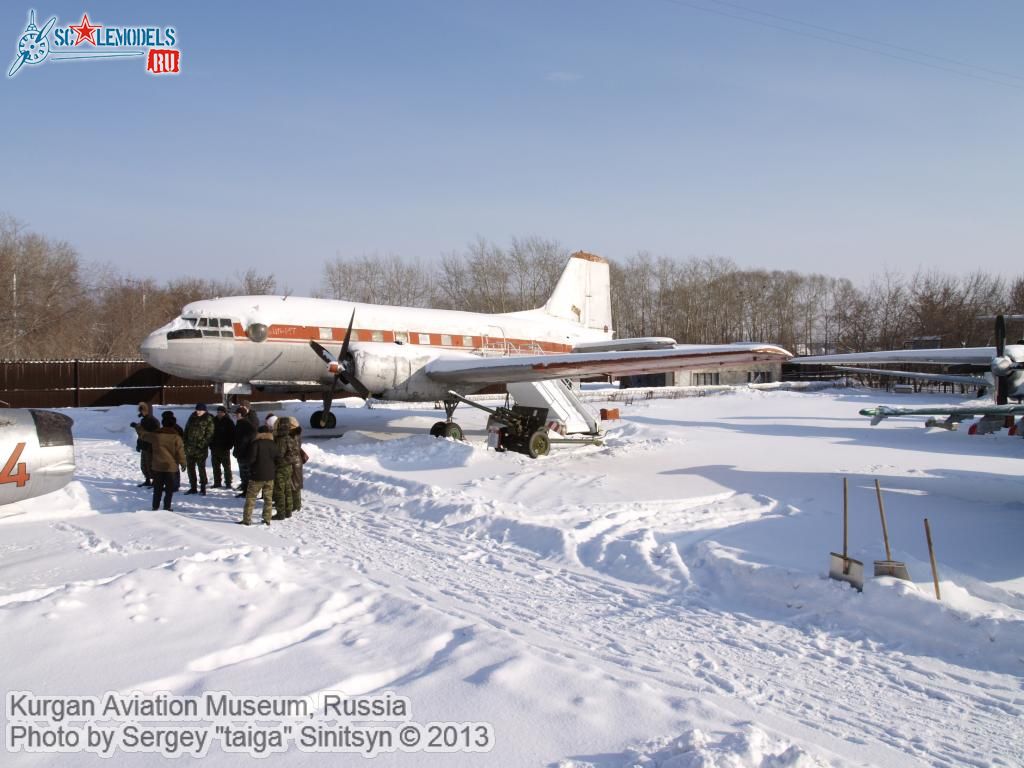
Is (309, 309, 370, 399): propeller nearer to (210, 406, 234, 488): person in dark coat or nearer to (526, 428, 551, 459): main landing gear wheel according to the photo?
(526, 428, 551, 459): main landing gear wheel

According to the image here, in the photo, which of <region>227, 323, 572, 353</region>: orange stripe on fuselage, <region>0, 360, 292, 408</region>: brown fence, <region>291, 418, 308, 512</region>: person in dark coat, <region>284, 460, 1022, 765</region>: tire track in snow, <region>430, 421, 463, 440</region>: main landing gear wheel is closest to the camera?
<region>284, 460, 1022, 765</region>: tire track in snow

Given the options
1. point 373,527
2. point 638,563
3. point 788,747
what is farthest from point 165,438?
point 788,747

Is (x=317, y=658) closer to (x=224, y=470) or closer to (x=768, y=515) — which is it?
(x=768, y=515)

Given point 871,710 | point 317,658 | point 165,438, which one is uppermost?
point 165,438

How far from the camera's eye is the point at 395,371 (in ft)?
58.8

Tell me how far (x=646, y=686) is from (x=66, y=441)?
7.87 m

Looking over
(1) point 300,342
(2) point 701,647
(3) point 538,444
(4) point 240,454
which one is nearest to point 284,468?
(4) point 240,454

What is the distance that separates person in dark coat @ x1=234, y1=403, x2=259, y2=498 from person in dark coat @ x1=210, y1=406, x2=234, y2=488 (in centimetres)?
Result: 27

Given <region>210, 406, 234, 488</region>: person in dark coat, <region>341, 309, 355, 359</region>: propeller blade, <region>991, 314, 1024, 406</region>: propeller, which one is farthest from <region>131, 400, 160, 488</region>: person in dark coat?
<region>991, 314, 1024, 406</region>: propeller

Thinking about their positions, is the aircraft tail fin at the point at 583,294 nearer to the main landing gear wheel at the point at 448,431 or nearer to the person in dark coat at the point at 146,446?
the main landing gear wheel at the point at 448,431

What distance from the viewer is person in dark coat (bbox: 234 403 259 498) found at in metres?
11.0

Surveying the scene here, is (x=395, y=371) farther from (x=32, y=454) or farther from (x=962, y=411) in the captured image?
(x=962, y=411)

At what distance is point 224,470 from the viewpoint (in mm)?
13125

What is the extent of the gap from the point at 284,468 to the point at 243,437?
5.86 feet
